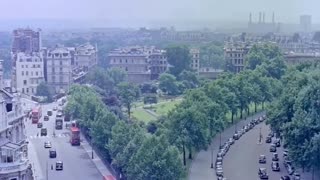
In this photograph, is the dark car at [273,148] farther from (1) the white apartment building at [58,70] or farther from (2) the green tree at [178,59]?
(2) the green tree at [178,59]

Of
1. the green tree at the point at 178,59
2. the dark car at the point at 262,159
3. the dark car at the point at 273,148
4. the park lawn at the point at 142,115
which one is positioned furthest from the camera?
the green tree at the point at 178,59

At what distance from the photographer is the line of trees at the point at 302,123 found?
794 cm

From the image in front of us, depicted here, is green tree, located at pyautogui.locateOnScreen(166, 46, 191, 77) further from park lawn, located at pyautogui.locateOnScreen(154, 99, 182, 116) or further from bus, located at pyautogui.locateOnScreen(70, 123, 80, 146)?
bus, located at pyautogui.locateOnScreen(70, 123, 80, 146)

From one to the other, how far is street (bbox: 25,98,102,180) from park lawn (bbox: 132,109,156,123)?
1.58 metres

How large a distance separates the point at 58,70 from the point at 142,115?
566cm

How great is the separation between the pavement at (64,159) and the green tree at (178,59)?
7.90m

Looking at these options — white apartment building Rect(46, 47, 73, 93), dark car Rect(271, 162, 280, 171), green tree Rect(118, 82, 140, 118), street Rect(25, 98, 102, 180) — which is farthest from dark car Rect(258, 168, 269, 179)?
white apartment building Rect(46, 47, 73, 93)

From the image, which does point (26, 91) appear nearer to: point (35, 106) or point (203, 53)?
point (35, 106)

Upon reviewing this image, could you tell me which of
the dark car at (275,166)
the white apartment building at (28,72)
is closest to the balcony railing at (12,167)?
the dark car at (275,166)

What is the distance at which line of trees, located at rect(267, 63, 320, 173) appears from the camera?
794cm

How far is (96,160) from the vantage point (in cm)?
998

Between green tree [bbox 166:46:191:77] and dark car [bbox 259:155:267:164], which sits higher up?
green tree [bbox 166:46:191:77]

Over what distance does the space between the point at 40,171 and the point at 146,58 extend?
39.3 ft

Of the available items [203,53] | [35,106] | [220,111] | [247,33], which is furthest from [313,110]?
[247,33]
